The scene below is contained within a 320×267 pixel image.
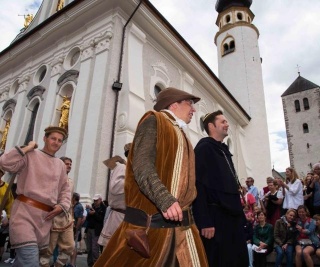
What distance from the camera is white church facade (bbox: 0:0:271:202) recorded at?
975 centimetres

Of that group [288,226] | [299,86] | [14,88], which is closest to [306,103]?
[299,86]

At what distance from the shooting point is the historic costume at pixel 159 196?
1.72m

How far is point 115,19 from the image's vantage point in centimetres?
1120

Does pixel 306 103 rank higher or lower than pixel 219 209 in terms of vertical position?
higher

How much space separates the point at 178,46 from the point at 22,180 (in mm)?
11888

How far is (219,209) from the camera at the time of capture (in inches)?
112

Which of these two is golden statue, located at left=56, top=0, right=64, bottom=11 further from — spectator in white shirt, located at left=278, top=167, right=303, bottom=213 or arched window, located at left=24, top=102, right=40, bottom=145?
spectator in white shirt, located at left=278, top=167, right=303, bottom=213

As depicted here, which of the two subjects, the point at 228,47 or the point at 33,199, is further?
the point at 228,47

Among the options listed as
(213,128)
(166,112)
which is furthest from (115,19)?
(166,112)

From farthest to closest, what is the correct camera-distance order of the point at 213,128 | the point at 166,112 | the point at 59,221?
the point at 59,221 → the point at 213,128 → the point at 166,112

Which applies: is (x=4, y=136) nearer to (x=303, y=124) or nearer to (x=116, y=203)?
(x=116, y=203)

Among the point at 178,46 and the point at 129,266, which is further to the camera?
the point at 178,46

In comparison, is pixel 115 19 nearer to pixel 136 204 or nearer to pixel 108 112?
pixel 108 112

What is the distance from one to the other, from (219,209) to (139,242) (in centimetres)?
142
